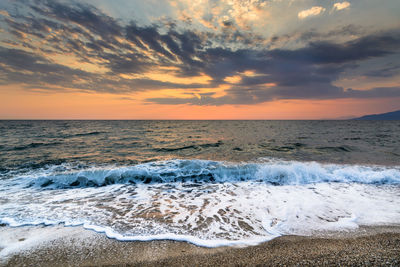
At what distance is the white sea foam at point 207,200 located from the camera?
3.87m

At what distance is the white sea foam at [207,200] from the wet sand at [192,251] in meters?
0.24

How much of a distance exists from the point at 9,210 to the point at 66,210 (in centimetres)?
151

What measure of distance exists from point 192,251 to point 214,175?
533cm

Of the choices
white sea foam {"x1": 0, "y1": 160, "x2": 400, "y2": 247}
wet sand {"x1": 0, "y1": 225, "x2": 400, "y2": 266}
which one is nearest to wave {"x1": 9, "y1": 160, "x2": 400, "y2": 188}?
white sea foam {"x1": 0, "y1": 160, "x2": 400, "y2": 247}

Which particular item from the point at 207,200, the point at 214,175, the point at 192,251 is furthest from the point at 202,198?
the point at 192,251

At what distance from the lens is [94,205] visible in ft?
17.0

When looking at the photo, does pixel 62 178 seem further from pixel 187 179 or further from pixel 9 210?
pixel 187 179

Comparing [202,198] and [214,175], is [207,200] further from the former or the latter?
[214,175]

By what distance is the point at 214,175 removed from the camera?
8.31 meters

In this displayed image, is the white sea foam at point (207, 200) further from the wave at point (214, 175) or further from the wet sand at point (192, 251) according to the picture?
the wet sand at point (192, 251)

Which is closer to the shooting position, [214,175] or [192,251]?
[192,251]

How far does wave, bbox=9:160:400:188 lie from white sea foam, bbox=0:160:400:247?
41 mm

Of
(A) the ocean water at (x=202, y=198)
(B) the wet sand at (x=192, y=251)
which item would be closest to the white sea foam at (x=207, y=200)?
(A) the ocean water at (x=202, y=198)

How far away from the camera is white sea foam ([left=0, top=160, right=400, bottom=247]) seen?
387 cm
